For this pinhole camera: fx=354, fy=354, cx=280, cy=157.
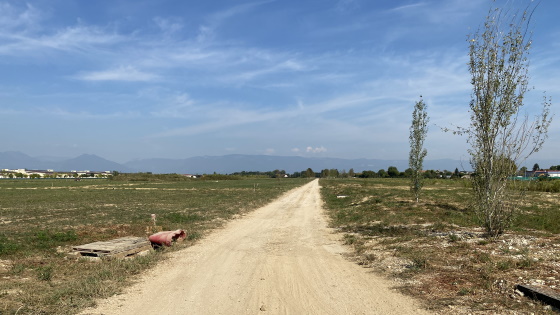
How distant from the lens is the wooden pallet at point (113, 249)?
1173cm

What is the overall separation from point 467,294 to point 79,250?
11.8 m

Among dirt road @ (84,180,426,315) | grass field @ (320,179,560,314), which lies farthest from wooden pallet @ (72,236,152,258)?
grass field @ (320,179,560,314)

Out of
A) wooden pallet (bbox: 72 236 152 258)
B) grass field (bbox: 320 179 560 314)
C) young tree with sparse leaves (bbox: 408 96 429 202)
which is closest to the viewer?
grass field (bbox: 320 179 560 314)

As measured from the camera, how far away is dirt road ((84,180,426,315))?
6852 mm

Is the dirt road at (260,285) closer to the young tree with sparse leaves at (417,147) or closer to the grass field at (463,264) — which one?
the grass field at (463,264)

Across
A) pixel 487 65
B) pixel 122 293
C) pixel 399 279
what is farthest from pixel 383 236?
pixel 122 293

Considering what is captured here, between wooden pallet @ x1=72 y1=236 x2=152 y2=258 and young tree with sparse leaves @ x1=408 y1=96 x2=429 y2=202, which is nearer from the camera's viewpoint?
wooden pallet @ x1=72 y1=236 x2=152 y2=258

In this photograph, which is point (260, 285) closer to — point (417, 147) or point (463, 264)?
point (463, 264)

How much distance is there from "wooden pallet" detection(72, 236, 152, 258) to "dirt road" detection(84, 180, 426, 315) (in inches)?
65.5

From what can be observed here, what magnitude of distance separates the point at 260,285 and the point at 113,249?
6.22 metres

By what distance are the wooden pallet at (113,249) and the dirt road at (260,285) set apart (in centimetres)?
166

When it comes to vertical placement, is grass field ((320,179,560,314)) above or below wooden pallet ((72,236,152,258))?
above

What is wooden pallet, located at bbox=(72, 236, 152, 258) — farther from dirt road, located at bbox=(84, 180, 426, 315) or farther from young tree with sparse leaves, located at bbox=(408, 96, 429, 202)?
young tree with sparse leaves, located at bbox=(408, 96, 429, 202)

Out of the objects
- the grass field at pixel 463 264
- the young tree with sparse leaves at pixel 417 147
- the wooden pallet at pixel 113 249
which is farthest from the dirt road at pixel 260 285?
the young tree with sparse leaves at pixel 417 147
